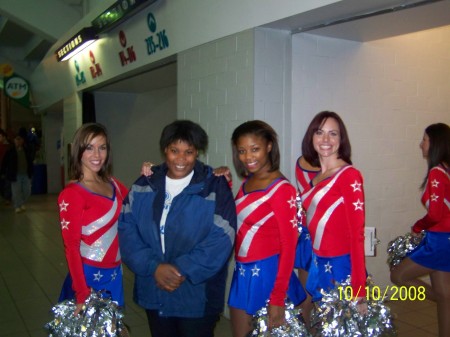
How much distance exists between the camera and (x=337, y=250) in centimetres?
215

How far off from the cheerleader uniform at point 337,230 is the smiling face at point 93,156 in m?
1.10

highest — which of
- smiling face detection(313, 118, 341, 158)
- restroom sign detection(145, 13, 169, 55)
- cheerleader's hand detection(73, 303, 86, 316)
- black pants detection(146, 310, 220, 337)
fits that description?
restroom sign detection(145, 13, 169, 55)

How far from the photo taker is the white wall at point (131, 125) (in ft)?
27.1

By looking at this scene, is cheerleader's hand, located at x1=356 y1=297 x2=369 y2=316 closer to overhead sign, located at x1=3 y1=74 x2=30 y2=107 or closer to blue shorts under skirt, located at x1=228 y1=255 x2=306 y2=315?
blue shorts under skirt, located at x1=228 y1=255 x2=306 y2=315

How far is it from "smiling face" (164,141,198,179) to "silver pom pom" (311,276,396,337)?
87 cm

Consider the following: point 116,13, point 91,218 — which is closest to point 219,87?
point 91,218

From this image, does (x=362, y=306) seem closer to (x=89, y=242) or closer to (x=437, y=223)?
(x=437, y=223)

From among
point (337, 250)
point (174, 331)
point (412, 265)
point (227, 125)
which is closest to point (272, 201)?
point (337, 250)

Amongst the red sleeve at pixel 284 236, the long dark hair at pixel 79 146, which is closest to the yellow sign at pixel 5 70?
the long dark hair at pixel 79 146

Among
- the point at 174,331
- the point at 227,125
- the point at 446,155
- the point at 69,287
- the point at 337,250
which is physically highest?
the point at 227,125

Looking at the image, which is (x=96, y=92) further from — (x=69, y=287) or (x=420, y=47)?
(x=69, y=287)

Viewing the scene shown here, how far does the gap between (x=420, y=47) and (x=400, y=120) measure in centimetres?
75

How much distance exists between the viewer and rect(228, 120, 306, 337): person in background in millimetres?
2059

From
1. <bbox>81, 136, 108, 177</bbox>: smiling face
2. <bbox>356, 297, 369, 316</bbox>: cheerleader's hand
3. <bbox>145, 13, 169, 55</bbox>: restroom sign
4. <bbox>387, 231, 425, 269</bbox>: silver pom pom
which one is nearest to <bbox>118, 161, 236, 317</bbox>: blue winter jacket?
<bbox>81, 136, 108, 177</bbox>: smiling face
